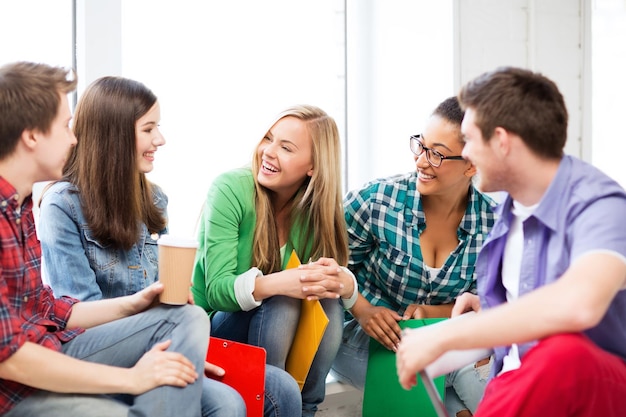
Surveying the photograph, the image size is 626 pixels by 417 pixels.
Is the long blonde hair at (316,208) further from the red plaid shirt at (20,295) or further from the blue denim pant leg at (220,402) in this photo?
the red plaid shirt at (20,295)

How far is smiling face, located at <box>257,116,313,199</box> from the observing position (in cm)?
230

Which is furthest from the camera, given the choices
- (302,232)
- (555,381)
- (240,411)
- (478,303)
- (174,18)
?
(174,18)

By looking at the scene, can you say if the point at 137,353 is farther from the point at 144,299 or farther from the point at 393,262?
the point at 393,262

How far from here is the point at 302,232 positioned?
237cm

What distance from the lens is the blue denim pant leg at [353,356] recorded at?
2.50 m

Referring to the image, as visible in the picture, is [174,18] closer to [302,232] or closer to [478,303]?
[302,232]

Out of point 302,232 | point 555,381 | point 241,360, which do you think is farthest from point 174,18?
point 555,381

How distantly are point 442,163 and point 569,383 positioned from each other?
3.42 ft

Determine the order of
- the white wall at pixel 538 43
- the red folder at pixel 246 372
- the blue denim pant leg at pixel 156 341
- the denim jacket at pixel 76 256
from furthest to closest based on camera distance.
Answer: the white wall at pixel 538 43, the red folder at pixel 246 372, the denim jacket at pixel 76 256, the blue denim pant leg at pixel 156 341

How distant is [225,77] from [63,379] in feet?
5.32

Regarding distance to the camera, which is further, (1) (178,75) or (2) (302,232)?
(1) (178,75)

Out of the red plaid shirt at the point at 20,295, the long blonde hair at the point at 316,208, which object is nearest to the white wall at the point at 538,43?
the long blonde hair at the point at 316,208

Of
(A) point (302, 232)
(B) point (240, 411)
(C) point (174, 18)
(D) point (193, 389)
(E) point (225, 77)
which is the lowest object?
(B) point (240, 411)

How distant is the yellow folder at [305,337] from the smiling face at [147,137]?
20.0 inches
